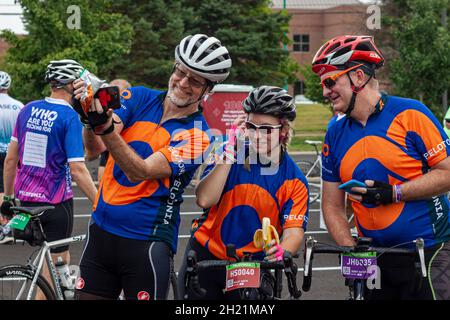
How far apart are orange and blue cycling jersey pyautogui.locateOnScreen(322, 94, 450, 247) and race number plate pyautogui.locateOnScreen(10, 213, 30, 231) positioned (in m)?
2.57

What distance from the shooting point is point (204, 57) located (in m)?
4.26

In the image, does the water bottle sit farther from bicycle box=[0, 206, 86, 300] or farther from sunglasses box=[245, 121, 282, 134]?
sunglasses box=[245, 121, 282, 134]

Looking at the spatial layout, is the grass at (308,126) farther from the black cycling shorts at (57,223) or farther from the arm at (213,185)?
the arm at (213,185)

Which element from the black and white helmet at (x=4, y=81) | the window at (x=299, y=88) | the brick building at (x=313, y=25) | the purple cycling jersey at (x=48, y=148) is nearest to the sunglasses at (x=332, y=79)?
the purple cycling jersey at (x=48, y=148)

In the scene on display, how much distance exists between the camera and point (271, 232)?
3.85 metres

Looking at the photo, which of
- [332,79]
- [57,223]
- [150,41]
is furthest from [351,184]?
[150,41]

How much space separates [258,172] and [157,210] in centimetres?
63

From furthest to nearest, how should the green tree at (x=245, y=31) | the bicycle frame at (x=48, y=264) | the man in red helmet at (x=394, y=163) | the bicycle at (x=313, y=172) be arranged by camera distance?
1. the green tree at (x=245, y=31)
2. the bicycle at (x=313, y=172)
3. the bicycle frame at (x=48, y=264)
4. the man in red helmet at (x=394, y=163)

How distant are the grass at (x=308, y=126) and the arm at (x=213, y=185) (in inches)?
973

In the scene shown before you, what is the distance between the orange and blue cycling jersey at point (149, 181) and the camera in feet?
13.7

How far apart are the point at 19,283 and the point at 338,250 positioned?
Result: 265 cm

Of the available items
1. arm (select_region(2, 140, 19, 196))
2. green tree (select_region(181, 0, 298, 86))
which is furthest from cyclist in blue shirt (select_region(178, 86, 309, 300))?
green tree (select_region(181, 0, 298, 86))

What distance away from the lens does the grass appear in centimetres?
3417
